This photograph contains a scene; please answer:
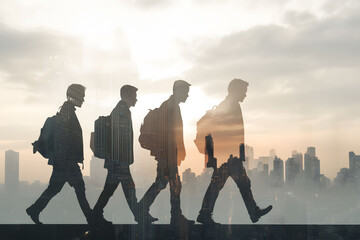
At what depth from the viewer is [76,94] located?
13383 millimetres

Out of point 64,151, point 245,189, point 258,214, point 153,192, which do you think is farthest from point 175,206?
point 64,151

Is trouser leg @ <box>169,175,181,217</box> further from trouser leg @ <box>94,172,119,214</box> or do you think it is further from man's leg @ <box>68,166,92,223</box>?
man's leg @ <box>68,166,92,223</box>

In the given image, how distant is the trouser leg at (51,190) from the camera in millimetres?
13023

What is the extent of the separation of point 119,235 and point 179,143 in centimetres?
207

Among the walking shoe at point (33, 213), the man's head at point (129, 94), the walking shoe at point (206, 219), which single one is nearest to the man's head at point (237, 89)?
the man's head at point (129, 94)

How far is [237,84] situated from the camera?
13.1 meters

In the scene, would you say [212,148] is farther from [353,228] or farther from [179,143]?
[353,228]

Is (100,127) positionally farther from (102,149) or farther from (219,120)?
(219,120)

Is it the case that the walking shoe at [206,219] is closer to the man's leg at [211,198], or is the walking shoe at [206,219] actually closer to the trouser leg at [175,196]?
the man's leg at [211,198]

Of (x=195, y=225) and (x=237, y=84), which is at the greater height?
(x=237, y=84)

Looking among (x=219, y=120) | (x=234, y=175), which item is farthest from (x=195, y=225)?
(x=219, y=120)

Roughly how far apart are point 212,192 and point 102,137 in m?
2.35

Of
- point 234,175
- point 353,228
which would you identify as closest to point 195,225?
point 234,175

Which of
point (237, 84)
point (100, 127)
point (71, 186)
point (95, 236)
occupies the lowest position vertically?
point (95, 236)
